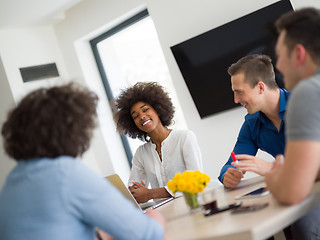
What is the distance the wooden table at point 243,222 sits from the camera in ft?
3.98

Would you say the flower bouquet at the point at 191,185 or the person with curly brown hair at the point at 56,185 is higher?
the person with curly brown hair at the point at 56,185

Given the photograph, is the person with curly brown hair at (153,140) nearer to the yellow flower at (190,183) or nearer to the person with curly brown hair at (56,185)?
the yellow flower at (190,183)

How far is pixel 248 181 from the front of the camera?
2293 mm

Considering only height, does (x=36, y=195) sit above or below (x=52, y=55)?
below

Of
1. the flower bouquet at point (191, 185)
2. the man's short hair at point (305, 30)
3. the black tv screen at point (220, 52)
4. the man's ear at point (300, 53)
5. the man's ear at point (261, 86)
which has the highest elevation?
the black tv screen at point (220, 52)

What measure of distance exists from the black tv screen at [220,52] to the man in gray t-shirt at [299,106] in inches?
108

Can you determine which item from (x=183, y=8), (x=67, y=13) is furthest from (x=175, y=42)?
(x=67, y=13)

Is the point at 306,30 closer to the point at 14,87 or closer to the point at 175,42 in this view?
the point at 175,42

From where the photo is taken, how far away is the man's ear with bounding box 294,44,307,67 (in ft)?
4.56

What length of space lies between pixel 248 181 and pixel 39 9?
3964mm

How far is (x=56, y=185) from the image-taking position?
1.24 metres

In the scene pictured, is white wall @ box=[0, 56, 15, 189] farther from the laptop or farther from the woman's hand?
the laptop

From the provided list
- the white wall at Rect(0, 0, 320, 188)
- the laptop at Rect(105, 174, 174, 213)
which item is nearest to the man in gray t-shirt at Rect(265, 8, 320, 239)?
the laptop at Rect(105, 174, 174, 213)

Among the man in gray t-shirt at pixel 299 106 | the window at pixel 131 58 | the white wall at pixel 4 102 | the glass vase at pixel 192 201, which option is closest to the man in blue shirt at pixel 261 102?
the glass vase at pixel 192 201
